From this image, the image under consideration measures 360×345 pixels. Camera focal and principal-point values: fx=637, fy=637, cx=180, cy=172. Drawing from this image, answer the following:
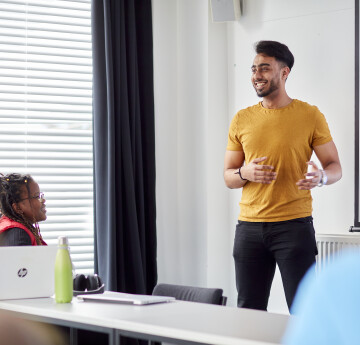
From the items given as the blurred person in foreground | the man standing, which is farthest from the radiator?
the blurred person in foreground

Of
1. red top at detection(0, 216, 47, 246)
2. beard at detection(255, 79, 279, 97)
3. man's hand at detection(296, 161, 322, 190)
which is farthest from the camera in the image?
beard at detection(255, 79, 279, 97)

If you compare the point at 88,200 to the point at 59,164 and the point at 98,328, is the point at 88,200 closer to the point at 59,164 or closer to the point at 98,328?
the point at 59,164

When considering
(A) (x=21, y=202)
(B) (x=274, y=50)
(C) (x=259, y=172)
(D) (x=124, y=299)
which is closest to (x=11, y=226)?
(A) (x=21, y=202)

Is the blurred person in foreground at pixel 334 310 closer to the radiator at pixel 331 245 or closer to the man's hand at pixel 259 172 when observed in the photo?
the man's hand at pixel 259 172

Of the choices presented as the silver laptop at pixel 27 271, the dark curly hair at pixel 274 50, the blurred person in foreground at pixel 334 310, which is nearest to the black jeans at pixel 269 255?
the dark curly hair at pixel 274 50

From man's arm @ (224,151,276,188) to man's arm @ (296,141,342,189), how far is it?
0.57 ft

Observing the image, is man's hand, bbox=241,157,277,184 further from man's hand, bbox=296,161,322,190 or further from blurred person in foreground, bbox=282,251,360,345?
blurred person in foreground, bbox=282,251,360,345

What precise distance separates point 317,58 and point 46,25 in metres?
1.84

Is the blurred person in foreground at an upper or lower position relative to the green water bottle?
upper

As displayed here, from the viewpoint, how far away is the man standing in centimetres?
332

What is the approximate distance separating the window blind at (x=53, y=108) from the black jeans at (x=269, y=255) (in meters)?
1.42

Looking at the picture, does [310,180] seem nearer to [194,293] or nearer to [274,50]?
[274,50]

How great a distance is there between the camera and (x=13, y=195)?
3.08m

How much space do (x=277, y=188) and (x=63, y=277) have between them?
1393 millimetres
